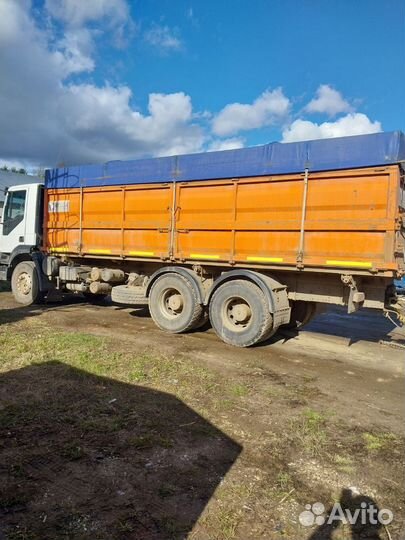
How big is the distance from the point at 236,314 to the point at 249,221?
62.7 inches

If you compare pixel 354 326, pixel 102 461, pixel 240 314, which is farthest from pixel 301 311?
pixel 102 461

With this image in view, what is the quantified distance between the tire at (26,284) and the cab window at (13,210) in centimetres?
102

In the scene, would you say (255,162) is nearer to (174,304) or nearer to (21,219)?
(174,304)

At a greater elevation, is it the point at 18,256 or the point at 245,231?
the point at 245,231

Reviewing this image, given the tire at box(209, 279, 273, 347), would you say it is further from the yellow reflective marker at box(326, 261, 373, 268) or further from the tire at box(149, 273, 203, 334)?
the yellow reflective marker at box(326, 261, 373, 268)

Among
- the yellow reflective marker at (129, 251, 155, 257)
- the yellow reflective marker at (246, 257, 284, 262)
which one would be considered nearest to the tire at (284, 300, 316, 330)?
the yellow reflective marker at (246, 257, 284, 262)

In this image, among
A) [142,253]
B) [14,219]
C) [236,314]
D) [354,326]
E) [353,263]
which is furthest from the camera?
[14,219]

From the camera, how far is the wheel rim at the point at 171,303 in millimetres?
7973

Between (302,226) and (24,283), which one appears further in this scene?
(24,283)

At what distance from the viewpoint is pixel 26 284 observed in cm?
1044

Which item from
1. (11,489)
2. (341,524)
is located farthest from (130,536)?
(341,524)

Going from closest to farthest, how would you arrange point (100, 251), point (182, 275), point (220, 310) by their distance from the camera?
1. point (220, 310)
2. point (182, 275)
3. point (100, 251)

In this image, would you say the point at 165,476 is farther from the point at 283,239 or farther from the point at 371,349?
the point at 371,349

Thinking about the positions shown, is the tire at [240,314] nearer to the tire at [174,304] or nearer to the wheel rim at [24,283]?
the tire at [174,304]
